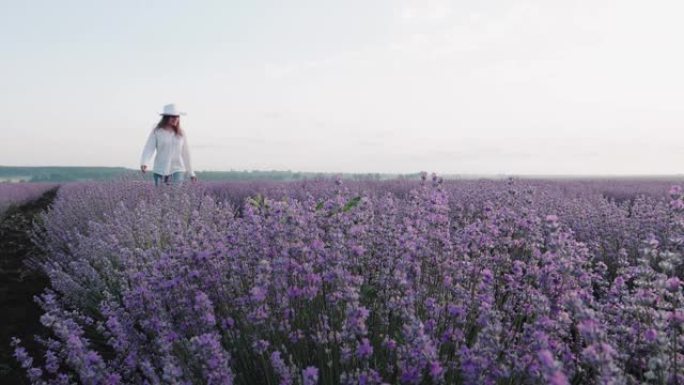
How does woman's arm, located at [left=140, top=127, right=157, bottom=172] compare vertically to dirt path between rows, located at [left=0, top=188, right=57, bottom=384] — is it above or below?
above

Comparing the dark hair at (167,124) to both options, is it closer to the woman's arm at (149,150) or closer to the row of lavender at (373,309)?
the woman's arm at (149,150)

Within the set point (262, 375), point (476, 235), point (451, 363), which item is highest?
point (476, 235)

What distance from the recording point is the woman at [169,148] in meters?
7.43

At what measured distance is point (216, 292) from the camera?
2.44 m

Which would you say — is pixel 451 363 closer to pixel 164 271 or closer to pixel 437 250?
pixel 437 250

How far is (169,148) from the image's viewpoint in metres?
7.45

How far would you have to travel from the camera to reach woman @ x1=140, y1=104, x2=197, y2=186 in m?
7.43

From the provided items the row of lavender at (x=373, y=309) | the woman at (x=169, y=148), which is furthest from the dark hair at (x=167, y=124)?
the row of lavender at (x=373, y=309)

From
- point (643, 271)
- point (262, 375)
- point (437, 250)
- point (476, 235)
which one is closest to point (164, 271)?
point (262, 375)

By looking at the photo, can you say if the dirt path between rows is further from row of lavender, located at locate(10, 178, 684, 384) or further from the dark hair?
the dark hair

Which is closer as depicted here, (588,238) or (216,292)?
(216,292)

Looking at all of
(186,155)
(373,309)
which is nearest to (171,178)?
(186,155)

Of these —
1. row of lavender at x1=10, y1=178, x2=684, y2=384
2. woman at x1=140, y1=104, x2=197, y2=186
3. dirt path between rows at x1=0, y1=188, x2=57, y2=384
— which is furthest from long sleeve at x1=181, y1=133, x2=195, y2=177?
row of lavender at x1=10, y1=178, x2=684, y2=384

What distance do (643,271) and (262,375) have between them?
1369 millimetres
